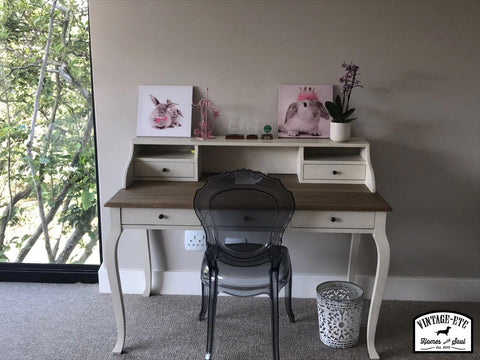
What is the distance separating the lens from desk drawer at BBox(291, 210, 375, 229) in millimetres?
2230

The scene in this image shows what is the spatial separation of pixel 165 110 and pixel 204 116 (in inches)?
7.7

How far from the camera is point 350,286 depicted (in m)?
2.55

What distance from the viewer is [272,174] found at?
2.72 meters

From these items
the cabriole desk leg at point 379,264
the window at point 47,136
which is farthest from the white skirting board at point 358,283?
the cabriole desk leg at point 379,264

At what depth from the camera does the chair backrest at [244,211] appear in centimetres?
212

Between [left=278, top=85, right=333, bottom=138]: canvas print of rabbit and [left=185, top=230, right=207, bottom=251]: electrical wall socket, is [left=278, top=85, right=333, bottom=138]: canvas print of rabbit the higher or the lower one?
the higher one

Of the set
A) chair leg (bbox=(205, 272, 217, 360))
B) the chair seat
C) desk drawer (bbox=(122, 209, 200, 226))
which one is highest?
desk drawer (bbox=(122, 209, 200, 226))

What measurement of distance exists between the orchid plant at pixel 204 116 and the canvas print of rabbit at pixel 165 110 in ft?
0.15

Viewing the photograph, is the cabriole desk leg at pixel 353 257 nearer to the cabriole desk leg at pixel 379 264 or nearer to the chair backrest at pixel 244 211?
the cabriole desk leg at pixel 379 264

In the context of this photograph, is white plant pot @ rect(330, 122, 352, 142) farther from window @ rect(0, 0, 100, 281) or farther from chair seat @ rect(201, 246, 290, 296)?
window @ rect(0, 0, 100, 281)

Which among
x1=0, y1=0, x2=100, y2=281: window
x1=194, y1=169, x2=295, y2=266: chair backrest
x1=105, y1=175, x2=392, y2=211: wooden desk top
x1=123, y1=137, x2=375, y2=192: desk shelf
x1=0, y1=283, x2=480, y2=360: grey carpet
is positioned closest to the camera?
x1=194, y1=169, x2=295, y2=266: chair backrest

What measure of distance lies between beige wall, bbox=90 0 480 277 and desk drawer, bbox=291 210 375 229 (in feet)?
1.85

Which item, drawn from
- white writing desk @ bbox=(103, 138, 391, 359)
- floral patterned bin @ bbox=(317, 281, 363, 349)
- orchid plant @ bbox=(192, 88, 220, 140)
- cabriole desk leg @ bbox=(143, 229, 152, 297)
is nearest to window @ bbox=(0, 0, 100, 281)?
cabriole desk leg @ bbox=(143, 229, 152, 297)

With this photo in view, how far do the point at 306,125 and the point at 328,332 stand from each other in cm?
98
